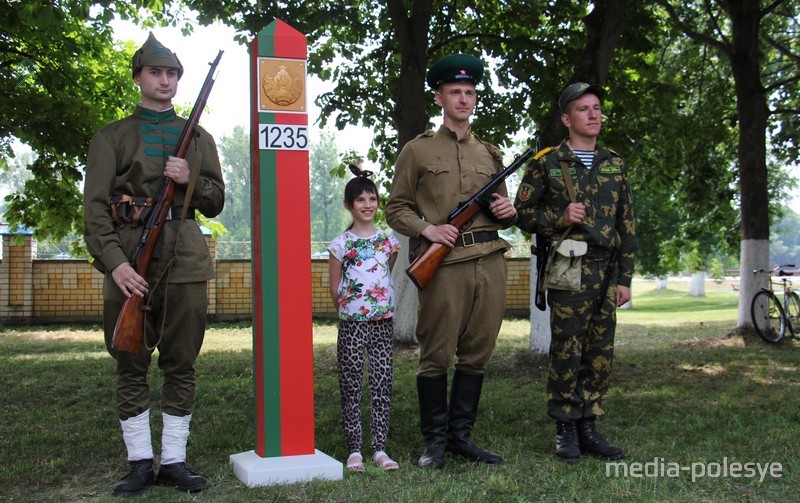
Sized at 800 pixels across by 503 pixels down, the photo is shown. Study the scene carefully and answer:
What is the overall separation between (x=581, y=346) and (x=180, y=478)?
238cm

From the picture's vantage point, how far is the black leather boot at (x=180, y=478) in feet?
13.7

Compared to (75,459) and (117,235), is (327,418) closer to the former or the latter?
(75,459)

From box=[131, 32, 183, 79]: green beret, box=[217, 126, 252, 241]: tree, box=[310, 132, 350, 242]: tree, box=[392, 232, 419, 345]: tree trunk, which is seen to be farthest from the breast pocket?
box=[310, 132, 350, 242]: tree

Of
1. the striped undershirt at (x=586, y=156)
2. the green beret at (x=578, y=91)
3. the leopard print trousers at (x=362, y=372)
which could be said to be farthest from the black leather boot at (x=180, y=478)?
the green beret at (x=578, y=91)

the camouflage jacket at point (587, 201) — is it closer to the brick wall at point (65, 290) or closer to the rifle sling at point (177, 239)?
the rifle sling at point (177, 239)

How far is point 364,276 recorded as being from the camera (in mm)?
4719

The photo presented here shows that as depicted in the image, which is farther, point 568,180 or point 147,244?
point 568,180

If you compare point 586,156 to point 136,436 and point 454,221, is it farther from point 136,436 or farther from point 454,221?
point 136,436

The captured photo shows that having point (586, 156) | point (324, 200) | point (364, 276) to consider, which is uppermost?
point (324, 200)

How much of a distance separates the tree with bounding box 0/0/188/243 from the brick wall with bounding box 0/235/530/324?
6080 mm

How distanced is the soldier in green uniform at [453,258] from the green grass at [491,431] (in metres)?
0.37

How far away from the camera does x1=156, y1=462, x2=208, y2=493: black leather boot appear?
417 centimetres

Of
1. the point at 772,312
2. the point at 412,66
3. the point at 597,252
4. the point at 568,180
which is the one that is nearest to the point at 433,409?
the point at 597,252

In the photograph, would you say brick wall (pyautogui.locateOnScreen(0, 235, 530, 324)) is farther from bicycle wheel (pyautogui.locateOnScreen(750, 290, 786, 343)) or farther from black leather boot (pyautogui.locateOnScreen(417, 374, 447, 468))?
black leather boot (pyautogui.locateOnScreen(417, 374, 447, 468))
